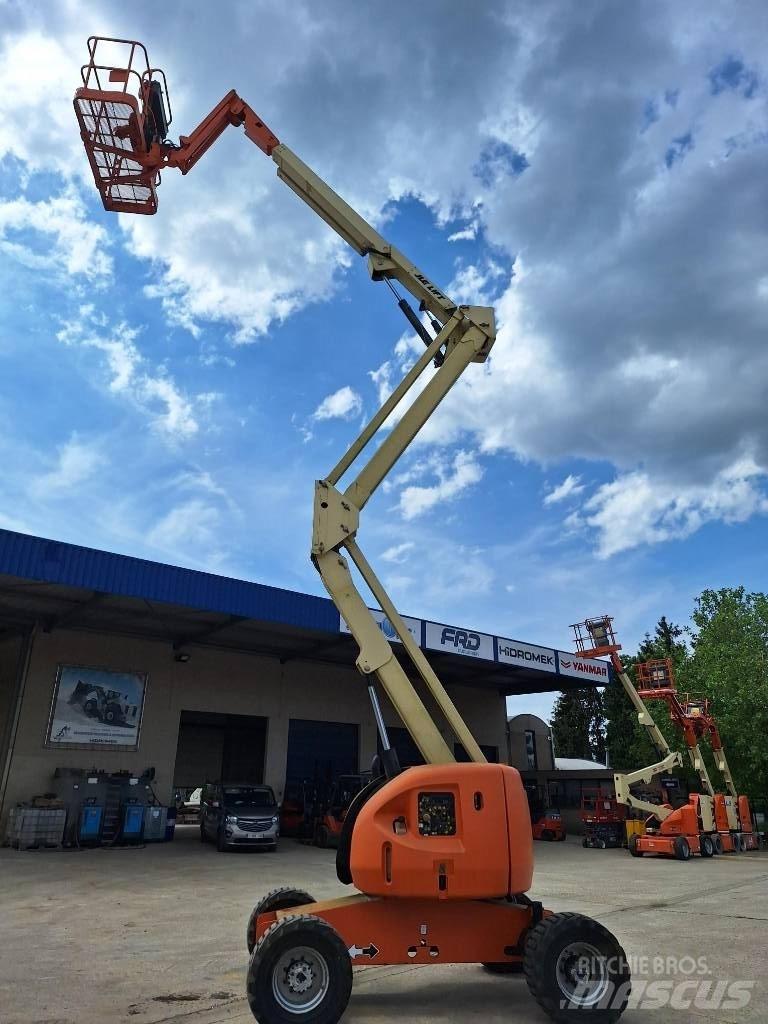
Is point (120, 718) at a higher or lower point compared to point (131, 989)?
higher

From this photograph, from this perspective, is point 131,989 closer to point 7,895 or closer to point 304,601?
point 7,895

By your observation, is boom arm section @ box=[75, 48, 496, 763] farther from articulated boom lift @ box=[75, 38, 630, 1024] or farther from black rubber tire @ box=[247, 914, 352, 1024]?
black rubber tire @ box=[247, 914, 352, 1024]

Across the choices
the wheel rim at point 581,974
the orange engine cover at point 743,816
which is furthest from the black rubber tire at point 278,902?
the orange engine cover at point 743,816

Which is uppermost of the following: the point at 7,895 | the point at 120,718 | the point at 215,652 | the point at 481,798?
the point at 215,652

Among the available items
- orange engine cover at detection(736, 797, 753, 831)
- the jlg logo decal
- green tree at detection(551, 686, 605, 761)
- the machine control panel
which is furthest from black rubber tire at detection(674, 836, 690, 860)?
green tree at detection(551, 686, 605, 761)

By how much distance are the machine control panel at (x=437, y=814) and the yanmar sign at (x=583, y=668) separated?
23.1 meters

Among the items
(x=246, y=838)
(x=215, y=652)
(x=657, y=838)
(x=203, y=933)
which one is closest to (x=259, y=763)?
(x=215, y=652)

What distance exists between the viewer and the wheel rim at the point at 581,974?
5477mm

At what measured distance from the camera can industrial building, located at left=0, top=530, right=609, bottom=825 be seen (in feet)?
63.3

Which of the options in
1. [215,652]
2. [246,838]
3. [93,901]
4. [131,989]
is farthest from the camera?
[215,652]

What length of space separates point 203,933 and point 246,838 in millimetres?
11396

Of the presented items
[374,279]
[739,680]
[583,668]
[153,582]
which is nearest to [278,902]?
[374,279]

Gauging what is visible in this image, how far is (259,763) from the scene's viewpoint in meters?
26.6

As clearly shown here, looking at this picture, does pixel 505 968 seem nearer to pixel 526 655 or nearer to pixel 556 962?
pixel 556 962
